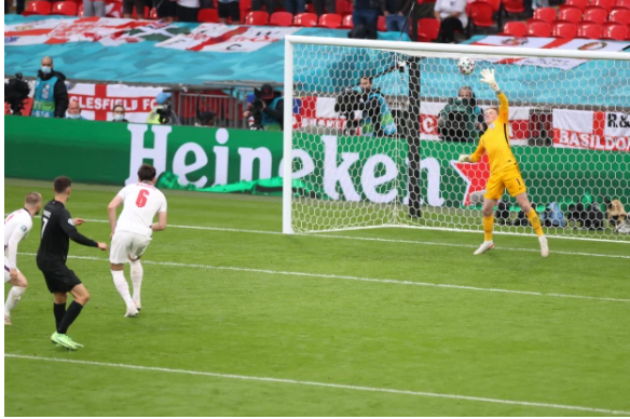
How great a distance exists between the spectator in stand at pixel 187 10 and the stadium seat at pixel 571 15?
29.7ft

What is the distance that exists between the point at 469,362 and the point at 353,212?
8.85m

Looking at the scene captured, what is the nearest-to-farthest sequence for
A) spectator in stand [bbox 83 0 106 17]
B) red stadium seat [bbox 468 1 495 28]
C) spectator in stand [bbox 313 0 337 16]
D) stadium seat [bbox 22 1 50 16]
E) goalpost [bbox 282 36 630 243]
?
goalpost [bbox 282 36 630 243] < red stadium seat [bbox 468 1 495 28] < spectator in stand [bbox 313 0 337 16] < spectator in stand [bbox 83 0 106 17] < stadium seat [bbox 22 1 50 16]

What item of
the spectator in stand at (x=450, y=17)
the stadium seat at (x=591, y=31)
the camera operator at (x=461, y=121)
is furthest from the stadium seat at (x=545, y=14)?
the camera operator at (x=461, y=121)

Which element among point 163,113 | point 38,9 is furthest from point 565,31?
point 38,9

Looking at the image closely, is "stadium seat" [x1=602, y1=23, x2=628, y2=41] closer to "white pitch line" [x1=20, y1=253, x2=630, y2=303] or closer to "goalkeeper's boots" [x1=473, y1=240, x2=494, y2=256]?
"goalkeeper's boots" [x1=473, y1=240, x2=494, y2=256]

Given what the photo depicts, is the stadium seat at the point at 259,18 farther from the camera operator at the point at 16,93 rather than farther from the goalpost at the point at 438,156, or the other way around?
the goalpost at the point at 438,156

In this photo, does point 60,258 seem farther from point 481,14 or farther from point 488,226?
point 481,14

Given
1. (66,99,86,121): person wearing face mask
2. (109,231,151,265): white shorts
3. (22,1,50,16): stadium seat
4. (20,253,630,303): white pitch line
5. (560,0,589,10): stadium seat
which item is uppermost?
(560,0,589,10): stadium seat

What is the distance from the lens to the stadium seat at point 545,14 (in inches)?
966

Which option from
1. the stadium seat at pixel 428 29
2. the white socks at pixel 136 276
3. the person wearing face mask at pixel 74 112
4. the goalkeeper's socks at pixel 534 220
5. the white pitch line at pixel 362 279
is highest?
the stadium seat at pixel 428 29

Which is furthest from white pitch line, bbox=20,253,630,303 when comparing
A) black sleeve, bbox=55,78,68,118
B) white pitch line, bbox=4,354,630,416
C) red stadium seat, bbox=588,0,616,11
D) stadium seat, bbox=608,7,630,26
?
red stadium seat, bbox=588,0,616,11

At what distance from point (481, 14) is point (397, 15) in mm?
2002

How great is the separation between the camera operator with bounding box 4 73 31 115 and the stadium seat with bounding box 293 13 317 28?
6.79 meters

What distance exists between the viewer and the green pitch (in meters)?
8.50
